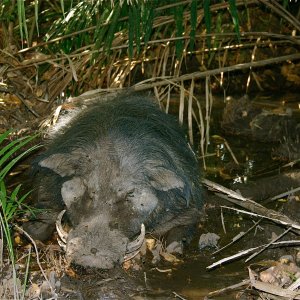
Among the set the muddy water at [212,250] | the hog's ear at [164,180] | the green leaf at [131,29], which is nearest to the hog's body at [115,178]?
the hog's ear at [164,180]

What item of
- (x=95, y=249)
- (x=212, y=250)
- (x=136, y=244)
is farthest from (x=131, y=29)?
(x=95, y=249)

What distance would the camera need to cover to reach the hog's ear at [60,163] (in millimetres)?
5051

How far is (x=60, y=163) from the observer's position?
5082 millimetres

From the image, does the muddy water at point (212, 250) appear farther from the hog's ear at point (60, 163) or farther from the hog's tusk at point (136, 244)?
the hog's ear at point (60, 163)

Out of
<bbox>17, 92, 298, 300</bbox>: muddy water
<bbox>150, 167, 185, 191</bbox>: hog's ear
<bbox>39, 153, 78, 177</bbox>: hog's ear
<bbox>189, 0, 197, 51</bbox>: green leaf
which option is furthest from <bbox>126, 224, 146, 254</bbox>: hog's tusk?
<bbox>189, 0, 197, 51</bbox>: green leaf

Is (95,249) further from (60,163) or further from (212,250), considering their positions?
(212,250)

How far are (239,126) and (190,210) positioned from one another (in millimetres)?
2812

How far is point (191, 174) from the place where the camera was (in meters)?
5.50

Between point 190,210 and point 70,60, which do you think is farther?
point 70,60

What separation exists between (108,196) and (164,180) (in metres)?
0.47

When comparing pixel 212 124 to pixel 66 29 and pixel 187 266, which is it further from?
pixel 187 266

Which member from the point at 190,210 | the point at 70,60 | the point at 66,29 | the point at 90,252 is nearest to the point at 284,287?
the point at 90,252

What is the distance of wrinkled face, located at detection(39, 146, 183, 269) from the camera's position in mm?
4391

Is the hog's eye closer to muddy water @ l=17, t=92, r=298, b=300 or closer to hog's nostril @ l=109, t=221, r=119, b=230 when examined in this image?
hog's nostril @ l=109, t=221, r=119, b=230
